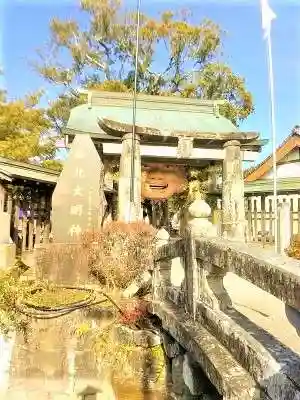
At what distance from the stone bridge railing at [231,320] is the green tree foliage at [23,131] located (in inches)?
710

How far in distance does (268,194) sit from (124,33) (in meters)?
14.2

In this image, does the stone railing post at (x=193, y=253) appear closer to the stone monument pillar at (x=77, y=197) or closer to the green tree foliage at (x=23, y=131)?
the stone monument pillar at (x=77, y=197)

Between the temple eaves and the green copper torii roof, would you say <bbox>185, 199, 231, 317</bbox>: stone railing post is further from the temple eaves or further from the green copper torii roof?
the green copper torii roof

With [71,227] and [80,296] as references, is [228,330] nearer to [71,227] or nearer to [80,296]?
[80,296]

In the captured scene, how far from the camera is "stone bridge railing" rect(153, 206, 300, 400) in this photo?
2.45m

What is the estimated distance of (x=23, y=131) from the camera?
2300 centimetres

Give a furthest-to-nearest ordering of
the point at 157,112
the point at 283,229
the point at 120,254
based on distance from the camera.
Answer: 1. the point at 157,112
2. the point at 283,229
3. the point at 120,254

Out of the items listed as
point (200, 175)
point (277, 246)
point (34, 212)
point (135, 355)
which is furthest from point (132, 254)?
point (200, 175)

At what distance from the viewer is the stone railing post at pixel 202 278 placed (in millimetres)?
3955

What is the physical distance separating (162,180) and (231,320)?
13308 mm

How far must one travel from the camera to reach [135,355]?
566cm

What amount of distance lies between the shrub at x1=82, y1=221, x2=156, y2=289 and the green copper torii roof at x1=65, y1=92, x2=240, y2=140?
25.7 feet

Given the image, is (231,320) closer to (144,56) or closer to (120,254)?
(120,254)

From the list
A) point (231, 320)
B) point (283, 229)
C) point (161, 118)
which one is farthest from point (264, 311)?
point (161, 118)
